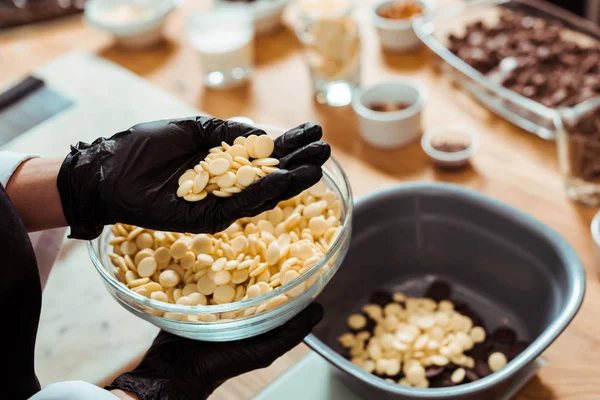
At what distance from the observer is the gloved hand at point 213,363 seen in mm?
932

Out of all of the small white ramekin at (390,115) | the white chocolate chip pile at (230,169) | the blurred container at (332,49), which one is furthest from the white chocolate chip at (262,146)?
the blurred container at (332,49)

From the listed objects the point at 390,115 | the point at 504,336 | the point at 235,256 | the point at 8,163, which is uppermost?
the point at 8,163

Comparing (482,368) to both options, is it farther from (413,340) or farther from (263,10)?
(263,10)

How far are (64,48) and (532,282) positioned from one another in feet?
5.17

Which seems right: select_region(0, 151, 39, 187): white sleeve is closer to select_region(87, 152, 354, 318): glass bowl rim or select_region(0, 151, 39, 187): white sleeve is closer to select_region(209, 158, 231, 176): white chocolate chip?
select_region(87, 152, 354, 318): glass bowl rim

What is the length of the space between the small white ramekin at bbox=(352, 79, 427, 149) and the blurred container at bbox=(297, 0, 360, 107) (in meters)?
0.11

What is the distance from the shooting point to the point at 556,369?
1.05 m

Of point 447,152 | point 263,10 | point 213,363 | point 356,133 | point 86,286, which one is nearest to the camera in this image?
point 213,363

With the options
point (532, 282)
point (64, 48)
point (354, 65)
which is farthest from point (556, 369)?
point (64, 48)

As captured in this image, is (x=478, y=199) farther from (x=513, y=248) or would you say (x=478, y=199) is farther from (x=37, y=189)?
(x=37, y=189)

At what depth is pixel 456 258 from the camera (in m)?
1.25

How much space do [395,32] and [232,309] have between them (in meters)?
1.14

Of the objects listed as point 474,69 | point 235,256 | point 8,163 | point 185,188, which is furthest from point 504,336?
point 8,163

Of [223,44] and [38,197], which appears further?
[223,44]
